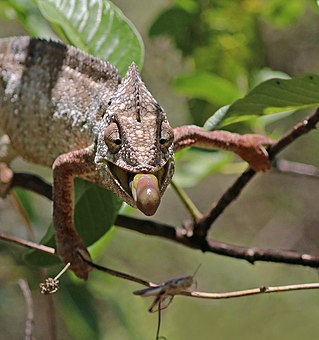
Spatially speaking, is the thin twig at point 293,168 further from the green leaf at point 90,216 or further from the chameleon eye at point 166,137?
the chameleon eye at point 166,137

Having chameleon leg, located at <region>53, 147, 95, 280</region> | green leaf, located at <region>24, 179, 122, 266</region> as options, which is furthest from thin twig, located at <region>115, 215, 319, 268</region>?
chameleon leg, located at <region>53, 147, 95, 280</region>

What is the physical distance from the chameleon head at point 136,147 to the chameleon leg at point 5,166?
65 centimetres

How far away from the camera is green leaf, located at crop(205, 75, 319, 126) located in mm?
1344

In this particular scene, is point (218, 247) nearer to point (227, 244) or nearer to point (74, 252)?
point (227, 244)

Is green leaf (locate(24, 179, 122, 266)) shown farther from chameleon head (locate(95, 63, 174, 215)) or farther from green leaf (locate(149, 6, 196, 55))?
green leaf (locate(149, 6, 196, 55))

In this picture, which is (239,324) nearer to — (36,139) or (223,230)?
(223,230)

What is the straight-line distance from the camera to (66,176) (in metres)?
1.40

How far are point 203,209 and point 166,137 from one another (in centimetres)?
367

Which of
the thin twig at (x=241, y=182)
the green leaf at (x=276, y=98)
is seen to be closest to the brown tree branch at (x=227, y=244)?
the thin twig at (x=241, y=182)

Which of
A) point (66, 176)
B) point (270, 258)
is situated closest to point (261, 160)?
point (270, 258)

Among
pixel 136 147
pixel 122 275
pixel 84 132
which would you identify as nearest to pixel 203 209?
pixel 84 132

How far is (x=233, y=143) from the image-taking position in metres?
1.56

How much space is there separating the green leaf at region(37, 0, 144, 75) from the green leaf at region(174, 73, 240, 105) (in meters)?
0.40

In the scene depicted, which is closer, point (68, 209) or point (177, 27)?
point (68, 209)
